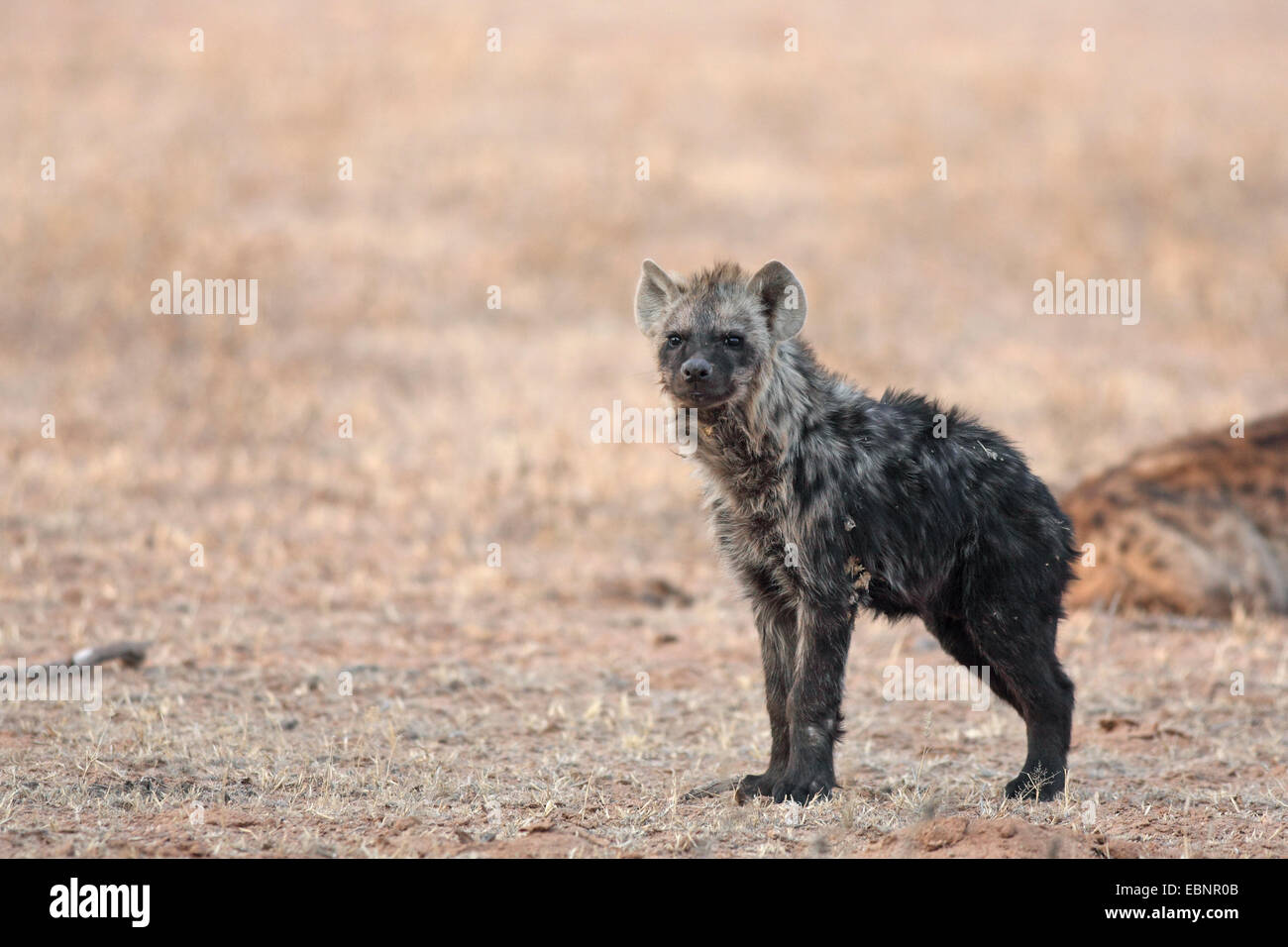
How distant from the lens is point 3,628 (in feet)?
25.6

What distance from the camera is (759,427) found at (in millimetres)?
5348

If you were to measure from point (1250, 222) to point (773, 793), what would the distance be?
15.5 meters

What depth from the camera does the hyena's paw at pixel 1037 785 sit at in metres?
5.41

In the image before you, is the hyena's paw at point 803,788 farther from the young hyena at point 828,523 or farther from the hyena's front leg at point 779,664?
the hyena's front leg at point 779,664

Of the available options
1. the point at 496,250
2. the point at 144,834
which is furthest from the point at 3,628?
the point at 496,250

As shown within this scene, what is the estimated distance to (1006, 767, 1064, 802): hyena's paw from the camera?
213 inches

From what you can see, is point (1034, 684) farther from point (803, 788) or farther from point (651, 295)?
point (651, 295)

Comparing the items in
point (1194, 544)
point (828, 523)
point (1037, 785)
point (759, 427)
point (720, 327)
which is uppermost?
point (720, 327)

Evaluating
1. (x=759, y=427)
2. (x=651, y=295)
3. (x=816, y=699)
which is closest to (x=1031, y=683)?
(x=816, y=699)

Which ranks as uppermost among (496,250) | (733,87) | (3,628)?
(733,87)

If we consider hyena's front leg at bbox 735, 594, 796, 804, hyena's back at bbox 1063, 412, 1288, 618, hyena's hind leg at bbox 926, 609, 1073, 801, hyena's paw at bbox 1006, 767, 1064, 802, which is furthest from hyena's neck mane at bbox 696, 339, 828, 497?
hyena's back at bbox 1063, 412, 1288, 618

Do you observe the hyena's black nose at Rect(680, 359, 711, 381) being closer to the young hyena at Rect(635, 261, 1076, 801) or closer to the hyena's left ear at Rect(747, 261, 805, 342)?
the young hyena at Rect(635, 261, 1076, 801)

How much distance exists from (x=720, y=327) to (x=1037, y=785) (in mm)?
2018

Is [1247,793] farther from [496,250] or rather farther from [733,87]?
[733,87]
